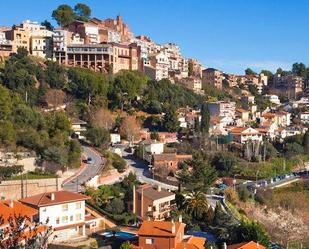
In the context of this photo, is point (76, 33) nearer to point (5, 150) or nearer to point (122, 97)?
point (122, 97)

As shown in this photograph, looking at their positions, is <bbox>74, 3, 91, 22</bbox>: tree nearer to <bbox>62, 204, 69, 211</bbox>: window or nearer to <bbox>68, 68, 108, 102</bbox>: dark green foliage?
<bbox>68, 68, 108, 102</bbox>: dark green foliage

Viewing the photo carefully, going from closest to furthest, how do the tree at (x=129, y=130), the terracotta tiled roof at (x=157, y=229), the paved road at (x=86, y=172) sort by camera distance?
the terracotta tiled roof at (x=157, y=229), the paved road at (x=86, y=172), the tree at (x=129, y=130)

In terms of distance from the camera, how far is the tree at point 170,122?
56375 mm

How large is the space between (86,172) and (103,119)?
14581mm

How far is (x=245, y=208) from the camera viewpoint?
39250mm

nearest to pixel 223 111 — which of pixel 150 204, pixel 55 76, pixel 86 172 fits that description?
pixel 55 76

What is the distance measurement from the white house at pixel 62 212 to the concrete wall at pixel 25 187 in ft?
15.2

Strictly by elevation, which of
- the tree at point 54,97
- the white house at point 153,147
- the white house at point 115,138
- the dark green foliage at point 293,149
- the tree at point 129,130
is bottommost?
the dark green foliage at point 293,149

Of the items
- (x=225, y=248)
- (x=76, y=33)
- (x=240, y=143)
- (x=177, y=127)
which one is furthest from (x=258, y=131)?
(x=225, y=248)

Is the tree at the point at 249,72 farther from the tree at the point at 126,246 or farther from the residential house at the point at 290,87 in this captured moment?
the tree at the point at 126,246

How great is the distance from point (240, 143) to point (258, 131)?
5193mm

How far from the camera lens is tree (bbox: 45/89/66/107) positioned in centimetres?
5131

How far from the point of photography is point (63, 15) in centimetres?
7450

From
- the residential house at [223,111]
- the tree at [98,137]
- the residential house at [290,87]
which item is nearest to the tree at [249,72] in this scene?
the residential house at [290,87]
